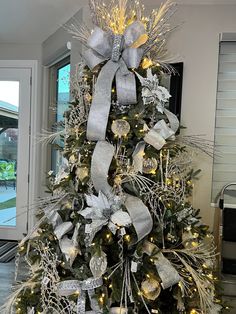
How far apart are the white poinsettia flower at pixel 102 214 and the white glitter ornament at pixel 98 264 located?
85 mm

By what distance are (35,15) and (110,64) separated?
1.58 meters

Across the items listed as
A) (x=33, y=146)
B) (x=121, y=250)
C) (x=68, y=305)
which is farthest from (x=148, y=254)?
(x=33, y=146)

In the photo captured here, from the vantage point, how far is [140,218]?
1553mm

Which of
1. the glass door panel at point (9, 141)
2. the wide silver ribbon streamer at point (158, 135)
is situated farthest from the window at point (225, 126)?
the glass door panel at point (9, 141)

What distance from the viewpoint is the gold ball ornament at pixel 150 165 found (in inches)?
64.7

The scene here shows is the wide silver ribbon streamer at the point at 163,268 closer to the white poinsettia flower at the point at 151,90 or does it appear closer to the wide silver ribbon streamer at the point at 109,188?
the wide silver ribbon streamer at the point at 109,188

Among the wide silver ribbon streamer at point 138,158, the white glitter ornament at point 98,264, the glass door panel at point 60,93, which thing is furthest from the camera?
the glass door panel at point 60,93

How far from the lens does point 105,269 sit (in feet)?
5.04

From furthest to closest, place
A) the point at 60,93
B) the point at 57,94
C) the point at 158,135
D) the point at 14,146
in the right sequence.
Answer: the point at 14,146, the point at 57,94, the point at 60,93, the point at 158,135

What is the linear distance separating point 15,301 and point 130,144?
108 centimetres

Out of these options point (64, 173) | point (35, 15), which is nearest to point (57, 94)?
point (35, 15)

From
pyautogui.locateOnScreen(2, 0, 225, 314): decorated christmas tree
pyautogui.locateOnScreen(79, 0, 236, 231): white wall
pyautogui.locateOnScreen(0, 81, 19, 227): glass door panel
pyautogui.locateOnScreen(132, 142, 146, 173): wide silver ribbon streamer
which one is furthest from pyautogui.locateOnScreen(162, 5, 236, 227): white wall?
pyautogui.locateOnScreen(0, 81, 19, 227): glass door panel

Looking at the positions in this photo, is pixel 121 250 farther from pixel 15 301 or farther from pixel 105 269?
pixel 15 301

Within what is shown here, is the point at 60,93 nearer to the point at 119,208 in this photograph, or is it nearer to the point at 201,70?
the point at 201,70
